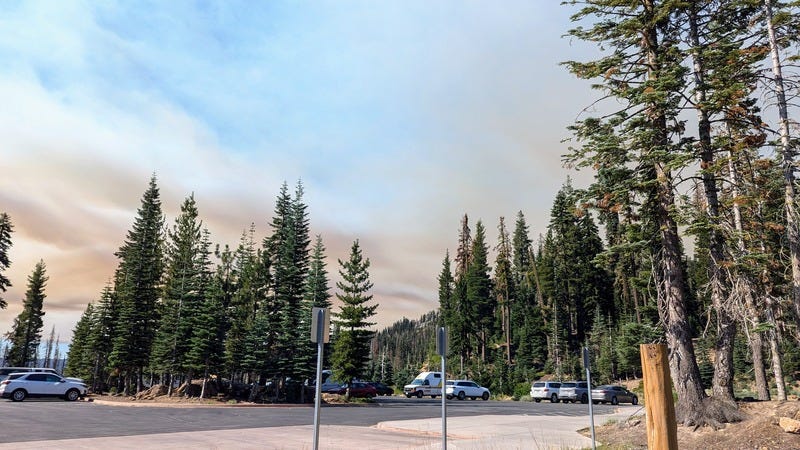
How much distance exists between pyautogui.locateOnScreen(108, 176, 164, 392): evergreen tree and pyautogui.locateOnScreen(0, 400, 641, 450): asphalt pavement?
88.3ft

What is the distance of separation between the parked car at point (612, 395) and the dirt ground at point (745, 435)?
29.0 metres

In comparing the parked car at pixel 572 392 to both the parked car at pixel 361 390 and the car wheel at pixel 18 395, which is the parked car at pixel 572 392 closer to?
the parked car at pixel 361 390

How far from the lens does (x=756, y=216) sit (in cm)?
1975

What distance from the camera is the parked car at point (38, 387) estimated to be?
2921 cm

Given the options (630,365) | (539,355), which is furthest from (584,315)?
(630,365)

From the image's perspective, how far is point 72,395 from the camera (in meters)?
31.4

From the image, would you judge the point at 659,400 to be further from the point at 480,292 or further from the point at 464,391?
the point at 480,292

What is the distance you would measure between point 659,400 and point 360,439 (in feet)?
37.4

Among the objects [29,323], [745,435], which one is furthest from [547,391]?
[29,323]

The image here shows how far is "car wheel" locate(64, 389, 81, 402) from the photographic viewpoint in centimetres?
3131

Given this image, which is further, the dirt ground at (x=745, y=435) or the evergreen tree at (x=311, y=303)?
the evergreen tree at (x=311, y=303)

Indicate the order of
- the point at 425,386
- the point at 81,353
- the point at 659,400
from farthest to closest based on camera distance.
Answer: the point at 81,353 < the point at 425,386 < the point at 659,400

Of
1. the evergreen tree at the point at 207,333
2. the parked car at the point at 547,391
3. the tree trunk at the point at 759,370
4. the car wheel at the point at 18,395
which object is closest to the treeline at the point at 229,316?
the evergreen tree at the point at 207,333

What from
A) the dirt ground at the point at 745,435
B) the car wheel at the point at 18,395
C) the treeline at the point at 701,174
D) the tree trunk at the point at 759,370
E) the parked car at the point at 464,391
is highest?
the treeline at the point at 701,174
